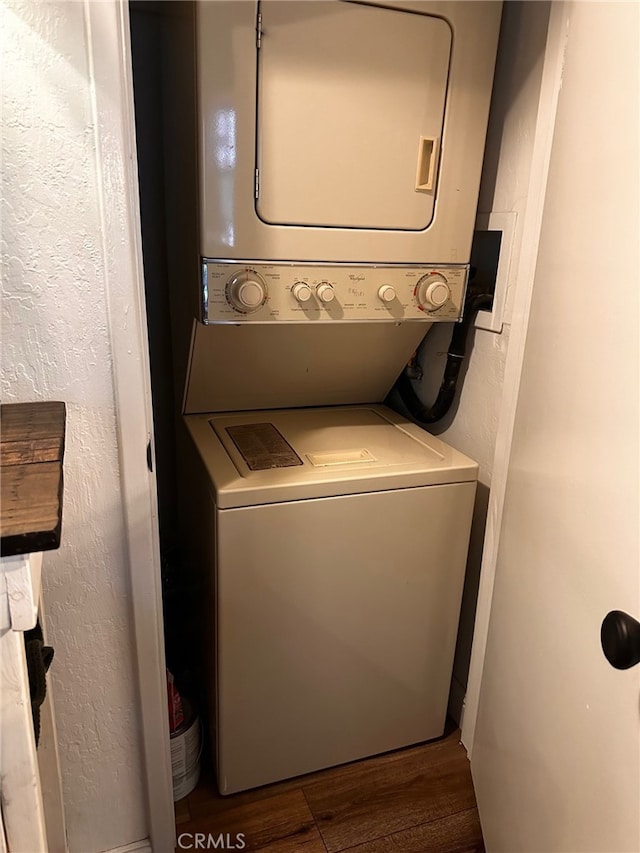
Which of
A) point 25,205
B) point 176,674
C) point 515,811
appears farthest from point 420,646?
point 25,205

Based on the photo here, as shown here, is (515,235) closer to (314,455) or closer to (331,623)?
(314,455)

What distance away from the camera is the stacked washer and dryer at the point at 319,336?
1.22m

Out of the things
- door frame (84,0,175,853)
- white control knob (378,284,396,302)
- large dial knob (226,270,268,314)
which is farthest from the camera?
white control knob (378,284,396,302)

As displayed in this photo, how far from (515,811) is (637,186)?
110cm

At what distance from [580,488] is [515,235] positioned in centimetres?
76

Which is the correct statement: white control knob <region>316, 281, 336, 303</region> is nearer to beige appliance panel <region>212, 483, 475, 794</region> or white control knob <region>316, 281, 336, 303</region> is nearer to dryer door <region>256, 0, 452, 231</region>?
dryer door <region>256, 0, 452, 231</region>

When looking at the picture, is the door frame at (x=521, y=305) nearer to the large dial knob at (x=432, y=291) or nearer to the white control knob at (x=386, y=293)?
the large dial knob at (x=432, y=291)

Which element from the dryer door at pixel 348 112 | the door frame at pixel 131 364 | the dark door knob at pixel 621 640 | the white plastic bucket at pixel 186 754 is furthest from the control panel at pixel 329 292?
the white plastic bucket at pixel 186 754

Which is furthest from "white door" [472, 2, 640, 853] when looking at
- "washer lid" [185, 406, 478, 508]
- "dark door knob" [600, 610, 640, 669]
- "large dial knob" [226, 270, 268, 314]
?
"large dial knob" [226, 270, 268, 314]

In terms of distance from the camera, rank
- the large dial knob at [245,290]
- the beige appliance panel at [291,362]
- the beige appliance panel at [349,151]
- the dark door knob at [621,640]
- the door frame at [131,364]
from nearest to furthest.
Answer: the dark door knob at [621,640]
the door frame at [131,364]
the beige appliance panel at [349,151]
the large dial knob at [245,290]
the beige appliance panel at [291,362]

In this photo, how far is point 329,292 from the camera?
4.44 ft

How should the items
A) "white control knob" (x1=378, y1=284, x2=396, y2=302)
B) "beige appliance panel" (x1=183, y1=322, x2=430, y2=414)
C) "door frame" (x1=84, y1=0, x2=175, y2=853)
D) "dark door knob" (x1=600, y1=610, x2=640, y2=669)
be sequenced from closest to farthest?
1. "dark door knob" (x1=600, y1=610, x2=640, y2=669)
2. "door frame" (x1=84, y1=0, x2=175, y2=853)
3. "white control knob" (x1=378, y1=284, x2=396, y2=302)
4. "beige appliance panel" (x1=183, y1=322, x2=430, y2=414)

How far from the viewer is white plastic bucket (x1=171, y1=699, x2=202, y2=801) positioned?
1498 mm

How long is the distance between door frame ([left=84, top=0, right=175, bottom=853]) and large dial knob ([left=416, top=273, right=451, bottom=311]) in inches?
27.0
